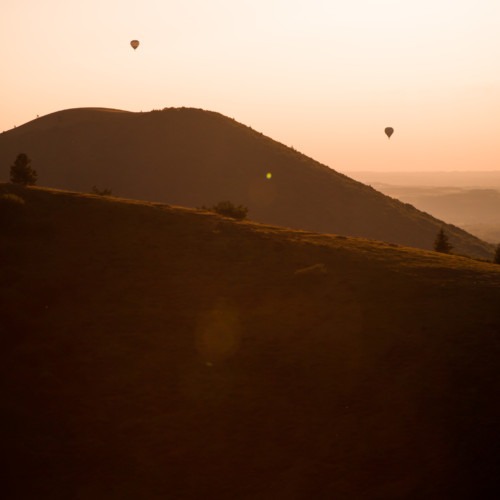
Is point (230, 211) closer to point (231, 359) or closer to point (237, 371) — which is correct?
point (231, 359)

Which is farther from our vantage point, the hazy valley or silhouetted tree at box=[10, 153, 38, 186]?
silhouetted tree at box=[10, 153, 38, 186]

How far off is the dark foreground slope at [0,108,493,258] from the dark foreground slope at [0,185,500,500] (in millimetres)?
81491

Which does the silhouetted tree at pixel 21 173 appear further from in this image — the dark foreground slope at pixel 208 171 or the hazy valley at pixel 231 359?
the dark foreground slope at pixel 208 171

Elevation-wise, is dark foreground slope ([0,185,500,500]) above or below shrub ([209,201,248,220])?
below

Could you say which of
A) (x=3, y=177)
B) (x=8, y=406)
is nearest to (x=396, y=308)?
(x=8, y=406)

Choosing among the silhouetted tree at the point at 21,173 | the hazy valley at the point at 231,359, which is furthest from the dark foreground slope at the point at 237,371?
the silhouetted tree at the point at 21,173

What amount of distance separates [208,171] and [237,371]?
115 meters

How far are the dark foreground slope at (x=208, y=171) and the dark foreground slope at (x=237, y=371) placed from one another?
81.5m

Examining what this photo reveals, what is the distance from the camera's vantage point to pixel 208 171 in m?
137

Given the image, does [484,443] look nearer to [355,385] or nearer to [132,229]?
[355,385]

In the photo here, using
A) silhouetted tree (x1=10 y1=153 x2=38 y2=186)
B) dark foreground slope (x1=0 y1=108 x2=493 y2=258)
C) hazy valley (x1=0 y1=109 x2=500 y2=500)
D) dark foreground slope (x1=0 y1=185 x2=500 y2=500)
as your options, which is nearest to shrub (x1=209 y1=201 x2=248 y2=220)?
hazy valley (x1=0 y1=109 x2=500 y2=500)

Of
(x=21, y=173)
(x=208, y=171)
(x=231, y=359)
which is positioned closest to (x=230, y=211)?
(x=21, y=173)

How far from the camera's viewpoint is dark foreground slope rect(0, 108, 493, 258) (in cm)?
12256

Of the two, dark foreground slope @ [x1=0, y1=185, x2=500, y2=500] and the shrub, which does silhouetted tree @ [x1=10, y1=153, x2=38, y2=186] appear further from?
the shrub
